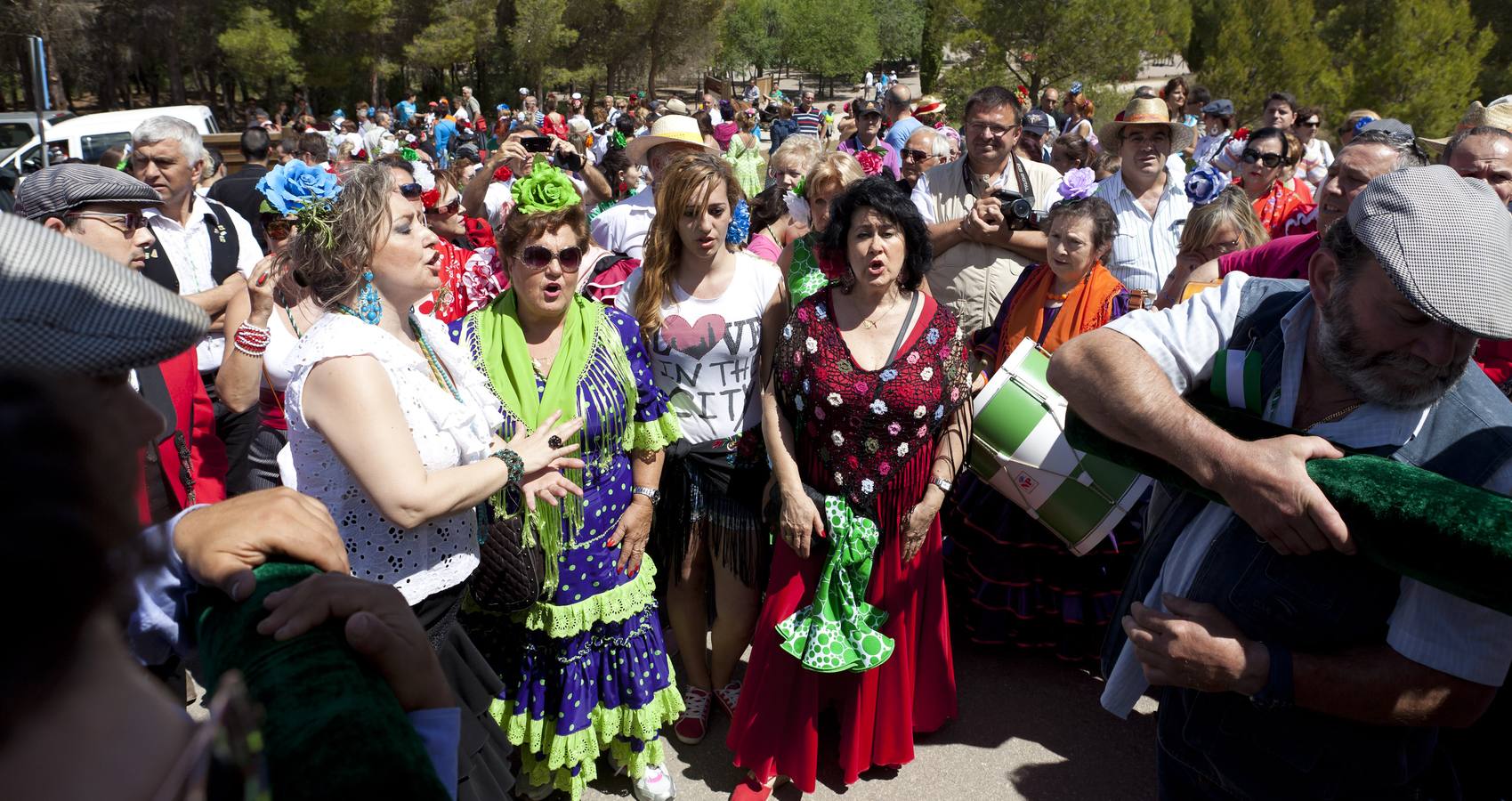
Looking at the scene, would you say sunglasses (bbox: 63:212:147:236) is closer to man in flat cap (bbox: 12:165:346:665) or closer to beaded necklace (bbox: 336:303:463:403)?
beaded necklace (bbox: 336:303:463:403)

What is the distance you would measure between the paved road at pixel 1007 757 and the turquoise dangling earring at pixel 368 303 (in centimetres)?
190

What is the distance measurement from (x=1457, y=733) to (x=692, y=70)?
49.6m

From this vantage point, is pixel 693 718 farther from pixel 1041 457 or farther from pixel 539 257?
pixel 539 257

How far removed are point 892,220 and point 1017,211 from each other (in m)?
1.18

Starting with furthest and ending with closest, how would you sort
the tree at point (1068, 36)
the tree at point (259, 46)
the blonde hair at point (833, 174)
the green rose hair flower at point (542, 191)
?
the tree at point (259, 46) → the tree at point (1068, 36) → the blonde hair at point (833, 174) → the green rose hair flower at point (542, 191)

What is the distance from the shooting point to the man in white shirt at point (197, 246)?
4.04 meters

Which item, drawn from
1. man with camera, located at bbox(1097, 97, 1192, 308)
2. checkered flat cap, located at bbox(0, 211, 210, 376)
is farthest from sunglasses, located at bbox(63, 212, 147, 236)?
man with camera, located at bbox(1097, 97, 1192, 308)

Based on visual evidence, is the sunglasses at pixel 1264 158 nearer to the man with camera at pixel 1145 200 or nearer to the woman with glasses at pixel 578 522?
the man with camera at pixel 1145 200

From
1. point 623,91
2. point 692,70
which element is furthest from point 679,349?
point 692,70

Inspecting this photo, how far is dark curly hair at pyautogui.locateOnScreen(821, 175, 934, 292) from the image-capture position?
320 cm

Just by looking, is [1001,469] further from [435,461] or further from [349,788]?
[349,788]

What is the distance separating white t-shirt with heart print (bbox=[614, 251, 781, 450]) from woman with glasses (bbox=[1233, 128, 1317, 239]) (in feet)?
12.4

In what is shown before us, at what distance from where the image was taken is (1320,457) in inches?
62.2

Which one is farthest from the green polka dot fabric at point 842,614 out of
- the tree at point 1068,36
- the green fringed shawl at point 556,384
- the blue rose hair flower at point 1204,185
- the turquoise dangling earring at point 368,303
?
the tree at point 1068,36
